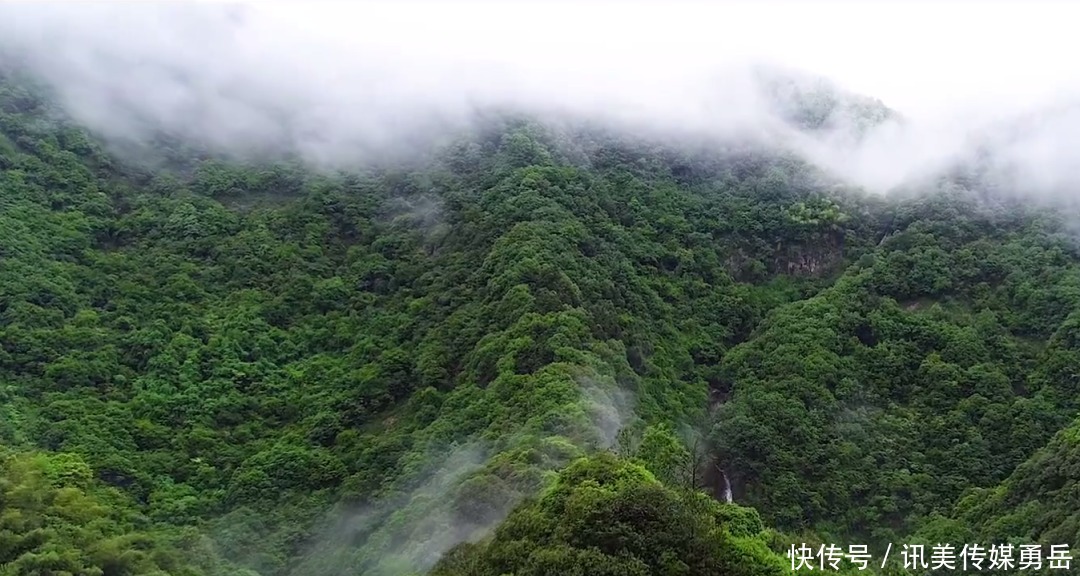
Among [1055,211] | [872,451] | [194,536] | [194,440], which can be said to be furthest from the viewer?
[1055,211]

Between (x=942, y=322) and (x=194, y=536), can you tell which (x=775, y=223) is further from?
(x=194, y=536)

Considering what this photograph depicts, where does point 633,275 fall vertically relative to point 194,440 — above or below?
above

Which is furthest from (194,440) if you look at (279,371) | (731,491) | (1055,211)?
(1055,211)

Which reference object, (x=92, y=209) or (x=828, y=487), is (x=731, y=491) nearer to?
(x=828, y=487)

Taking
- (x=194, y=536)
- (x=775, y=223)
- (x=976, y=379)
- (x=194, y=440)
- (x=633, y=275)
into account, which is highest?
(x=775, y=223)

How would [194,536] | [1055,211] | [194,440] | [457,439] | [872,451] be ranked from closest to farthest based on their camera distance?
[194,536] → [457,439] → [194,440] → [872,451] → [1055,211]

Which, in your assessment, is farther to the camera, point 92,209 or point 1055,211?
point 1055,211
